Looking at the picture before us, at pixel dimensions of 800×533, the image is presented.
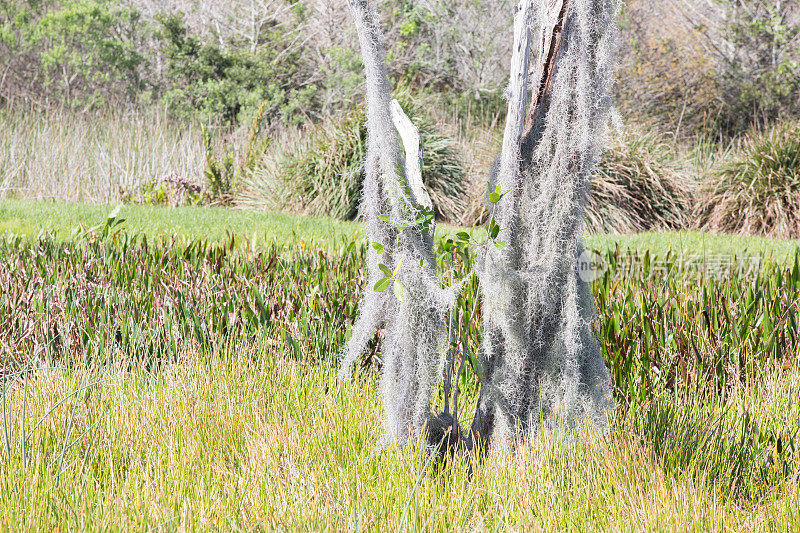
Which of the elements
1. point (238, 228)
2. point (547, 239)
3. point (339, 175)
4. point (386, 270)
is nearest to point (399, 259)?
point (386, 270)

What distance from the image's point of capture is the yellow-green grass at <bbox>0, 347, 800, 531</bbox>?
5.17 ft

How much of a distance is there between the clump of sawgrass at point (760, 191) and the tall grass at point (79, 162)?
26.3 ft

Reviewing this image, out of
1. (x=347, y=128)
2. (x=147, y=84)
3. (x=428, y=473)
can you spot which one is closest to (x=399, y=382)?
→ (x=428, y=473)

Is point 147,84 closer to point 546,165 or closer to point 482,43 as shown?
point 482,43

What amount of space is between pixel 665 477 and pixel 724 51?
20.3 meters

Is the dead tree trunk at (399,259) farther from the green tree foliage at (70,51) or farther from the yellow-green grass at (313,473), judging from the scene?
the green tree foliage at (70,51)

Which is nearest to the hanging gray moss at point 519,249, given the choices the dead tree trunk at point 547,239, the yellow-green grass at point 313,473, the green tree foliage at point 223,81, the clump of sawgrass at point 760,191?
→ the dead tree trunk at point 547,239

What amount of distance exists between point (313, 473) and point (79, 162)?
1109cm

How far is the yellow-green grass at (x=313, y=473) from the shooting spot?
1577 mm

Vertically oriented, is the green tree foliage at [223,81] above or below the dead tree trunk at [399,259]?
above

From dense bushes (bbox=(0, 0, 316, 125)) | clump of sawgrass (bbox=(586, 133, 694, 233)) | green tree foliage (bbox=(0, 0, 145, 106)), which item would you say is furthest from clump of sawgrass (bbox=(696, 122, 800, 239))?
green tree foliage (bbox=(0, 0, 145, 106))

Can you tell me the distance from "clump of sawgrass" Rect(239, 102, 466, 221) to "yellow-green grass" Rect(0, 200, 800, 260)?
57.5 inches

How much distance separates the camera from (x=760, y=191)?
9.13 metres

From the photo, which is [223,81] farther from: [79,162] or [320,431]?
[320,431]
